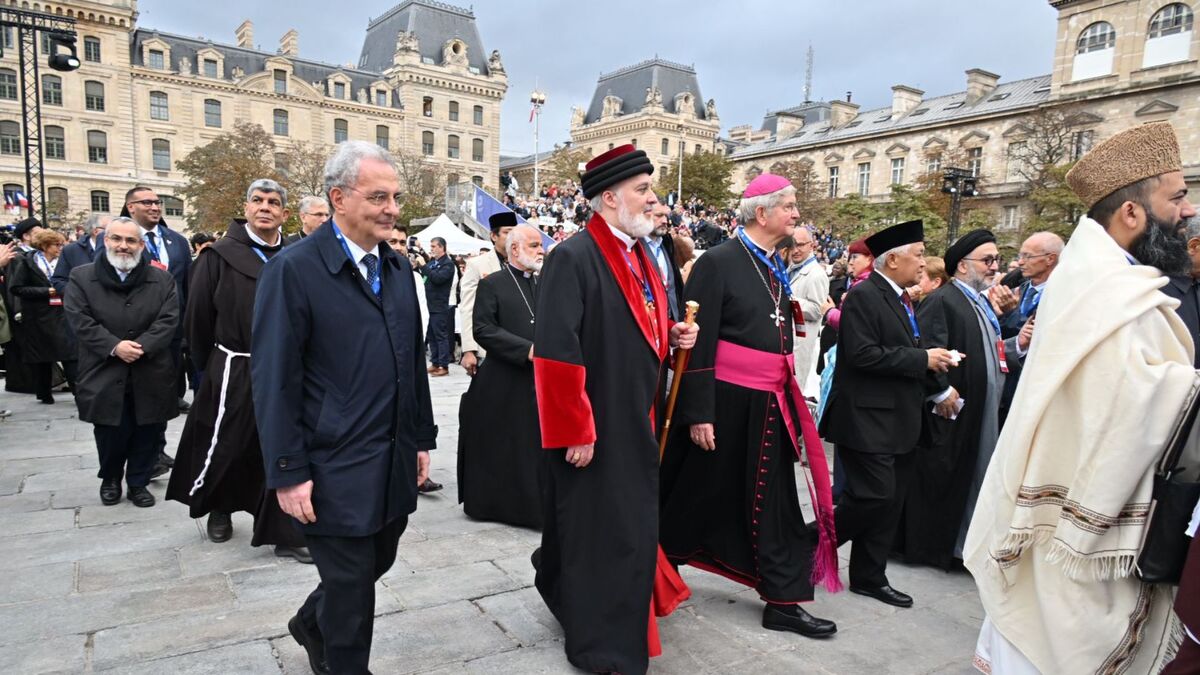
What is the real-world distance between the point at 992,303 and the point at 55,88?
63774 mm

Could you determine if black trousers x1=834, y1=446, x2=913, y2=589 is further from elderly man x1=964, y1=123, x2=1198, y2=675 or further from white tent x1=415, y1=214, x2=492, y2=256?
white tent x1=415, y1=214, x2=492, y2=256

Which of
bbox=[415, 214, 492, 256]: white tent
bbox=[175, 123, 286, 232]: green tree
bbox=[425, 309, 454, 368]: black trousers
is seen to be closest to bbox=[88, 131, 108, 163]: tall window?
bbox=[175, 123, 286, 232]: green tree

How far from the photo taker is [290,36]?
65.9m

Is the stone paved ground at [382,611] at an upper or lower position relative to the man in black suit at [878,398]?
lower

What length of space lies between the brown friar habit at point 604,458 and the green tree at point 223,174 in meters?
40.1

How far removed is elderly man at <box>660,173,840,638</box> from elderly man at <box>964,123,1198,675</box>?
117 cm

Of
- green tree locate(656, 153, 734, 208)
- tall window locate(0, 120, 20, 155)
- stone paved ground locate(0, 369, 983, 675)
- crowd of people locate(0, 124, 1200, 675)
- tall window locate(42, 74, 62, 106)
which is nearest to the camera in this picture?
crowd of people locate(0, 124, 1200, 675)

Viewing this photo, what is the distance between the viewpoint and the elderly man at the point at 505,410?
4953 mm

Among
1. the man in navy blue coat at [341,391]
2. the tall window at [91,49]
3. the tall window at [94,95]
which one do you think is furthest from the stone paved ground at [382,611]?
the tall window at [91,49]

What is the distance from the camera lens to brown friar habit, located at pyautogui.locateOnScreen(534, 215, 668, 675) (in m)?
2.99

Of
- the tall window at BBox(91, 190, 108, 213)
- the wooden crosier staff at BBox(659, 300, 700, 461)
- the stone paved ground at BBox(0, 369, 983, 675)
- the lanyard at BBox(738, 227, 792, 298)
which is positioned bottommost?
the stone paved ground at BBox(0, 369, 983, 675)

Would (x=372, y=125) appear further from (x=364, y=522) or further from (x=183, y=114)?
(x=364, y=522)

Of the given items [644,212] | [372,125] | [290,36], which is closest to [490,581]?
[644,212]

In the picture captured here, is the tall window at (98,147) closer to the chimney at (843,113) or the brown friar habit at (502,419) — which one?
the chimney at (843,113)
